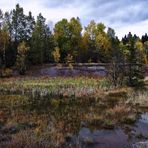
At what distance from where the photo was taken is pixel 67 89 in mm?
45156

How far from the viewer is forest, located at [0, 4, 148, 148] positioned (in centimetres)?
1742

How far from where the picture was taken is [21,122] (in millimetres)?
20578

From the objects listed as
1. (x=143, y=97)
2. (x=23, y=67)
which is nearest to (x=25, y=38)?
(x=23, y=67)

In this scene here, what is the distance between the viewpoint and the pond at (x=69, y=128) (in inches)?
621

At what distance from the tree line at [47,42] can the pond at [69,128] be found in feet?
150

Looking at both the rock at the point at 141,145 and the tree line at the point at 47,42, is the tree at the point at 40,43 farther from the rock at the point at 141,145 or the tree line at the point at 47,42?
the rock at the point at 141,145

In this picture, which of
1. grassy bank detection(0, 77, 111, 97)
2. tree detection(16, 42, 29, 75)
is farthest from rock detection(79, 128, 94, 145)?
tree detection(16, 42, 29, 75)

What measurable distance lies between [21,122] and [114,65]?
28.5 metres

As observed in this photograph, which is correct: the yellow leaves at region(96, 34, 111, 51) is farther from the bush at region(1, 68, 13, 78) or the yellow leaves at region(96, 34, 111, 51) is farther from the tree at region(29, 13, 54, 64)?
the bush at region(1, 68, 13, 78)

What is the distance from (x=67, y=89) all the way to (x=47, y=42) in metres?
37.9

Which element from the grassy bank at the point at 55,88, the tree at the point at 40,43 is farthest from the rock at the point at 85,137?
the tree at the point at 40,43

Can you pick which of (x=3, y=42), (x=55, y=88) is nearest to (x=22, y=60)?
(x=3, y=42)

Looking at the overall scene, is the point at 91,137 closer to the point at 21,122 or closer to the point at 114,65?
the point at 21,122

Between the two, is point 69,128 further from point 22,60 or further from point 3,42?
point 3,42
